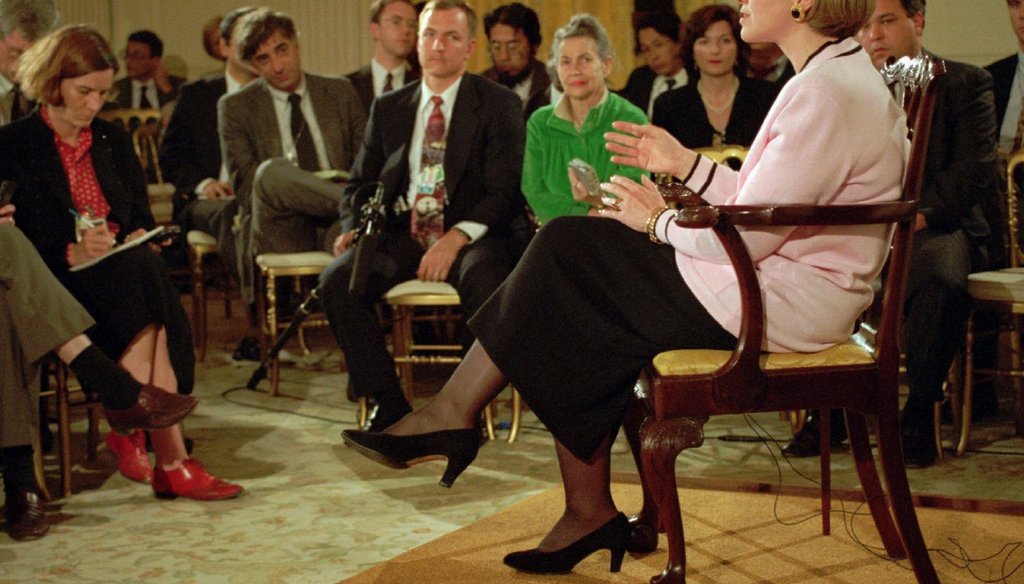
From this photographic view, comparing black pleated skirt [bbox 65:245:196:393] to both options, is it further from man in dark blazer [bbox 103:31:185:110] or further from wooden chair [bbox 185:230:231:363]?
man in dark blazer [bbox 103:31:185:110]

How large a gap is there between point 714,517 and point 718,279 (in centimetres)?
88

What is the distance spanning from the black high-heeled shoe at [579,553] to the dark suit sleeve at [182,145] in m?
3.97

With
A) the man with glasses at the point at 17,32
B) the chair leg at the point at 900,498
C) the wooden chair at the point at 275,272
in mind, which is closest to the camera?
the chair leg at the point at 900,498

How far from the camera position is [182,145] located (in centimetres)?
622

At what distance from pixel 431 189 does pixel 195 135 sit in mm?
2256

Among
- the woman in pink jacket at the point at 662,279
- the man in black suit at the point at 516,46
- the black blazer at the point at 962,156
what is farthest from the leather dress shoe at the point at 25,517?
the man in black suit at the point at 516,46

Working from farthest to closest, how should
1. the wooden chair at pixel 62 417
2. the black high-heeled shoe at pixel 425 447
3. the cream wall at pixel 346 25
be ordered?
the cream wall at pixel 346 25 → the wooden chair at pixel 62 417 → the black high-heeled shoe at pixel 425 447

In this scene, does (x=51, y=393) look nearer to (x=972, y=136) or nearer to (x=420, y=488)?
(x=420, y=488)

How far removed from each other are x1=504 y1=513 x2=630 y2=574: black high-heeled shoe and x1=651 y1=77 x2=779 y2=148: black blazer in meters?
2.29

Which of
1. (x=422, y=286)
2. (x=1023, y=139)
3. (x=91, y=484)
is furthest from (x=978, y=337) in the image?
(x=91, y=484)

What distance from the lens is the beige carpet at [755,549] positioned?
2.67 meters

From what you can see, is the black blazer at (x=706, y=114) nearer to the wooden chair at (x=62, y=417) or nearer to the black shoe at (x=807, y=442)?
the black shoe at (x=807, y=442)

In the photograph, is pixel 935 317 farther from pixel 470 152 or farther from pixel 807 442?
pixel 470 152

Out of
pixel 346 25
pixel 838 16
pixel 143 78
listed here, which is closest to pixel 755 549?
pixel 838 16
